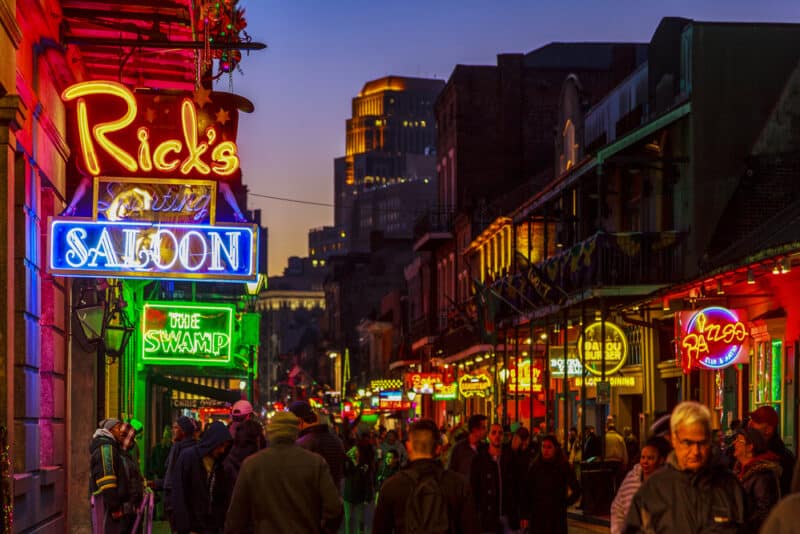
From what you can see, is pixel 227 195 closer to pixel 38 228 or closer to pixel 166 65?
pixel 38 228

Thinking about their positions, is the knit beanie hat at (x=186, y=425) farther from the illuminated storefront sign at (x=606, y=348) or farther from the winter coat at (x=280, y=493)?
the illuminated storefront sign at (x=606, y=348)

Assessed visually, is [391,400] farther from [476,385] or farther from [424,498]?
[424,498]

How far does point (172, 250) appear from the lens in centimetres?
1510

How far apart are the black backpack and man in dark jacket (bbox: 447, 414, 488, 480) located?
22.6 feet

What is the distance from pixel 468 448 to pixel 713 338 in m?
5.63

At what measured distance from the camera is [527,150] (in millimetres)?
59406

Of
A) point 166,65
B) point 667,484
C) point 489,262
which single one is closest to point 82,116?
point 166,65

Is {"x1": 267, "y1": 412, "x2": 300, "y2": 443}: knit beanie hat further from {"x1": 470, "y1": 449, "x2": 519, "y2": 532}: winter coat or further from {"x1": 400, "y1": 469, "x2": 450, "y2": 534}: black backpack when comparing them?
{"x1": 470, "y1": 449, "x2": 519, "y2": 532}: winter coat

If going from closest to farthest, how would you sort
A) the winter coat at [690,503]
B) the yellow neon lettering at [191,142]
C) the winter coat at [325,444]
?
1. the winter coat at [690,503]
2. the winter coat at [325,444]
3. the yellow neon lettering at [191,142]

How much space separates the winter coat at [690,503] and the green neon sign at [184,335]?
19.2 meters

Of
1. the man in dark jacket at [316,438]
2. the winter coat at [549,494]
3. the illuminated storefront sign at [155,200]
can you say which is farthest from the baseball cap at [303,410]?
the winter coat at [549,494]

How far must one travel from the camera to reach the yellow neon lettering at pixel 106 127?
15.2 m

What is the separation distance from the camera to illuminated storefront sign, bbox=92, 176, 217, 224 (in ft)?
49.9

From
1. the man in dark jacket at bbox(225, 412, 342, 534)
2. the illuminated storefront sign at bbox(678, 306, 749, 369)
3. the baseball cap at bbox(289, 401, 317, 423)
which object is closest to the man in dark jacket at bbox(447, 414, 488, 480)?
the baseball cap at bbox(289, 401, 317, 423)
